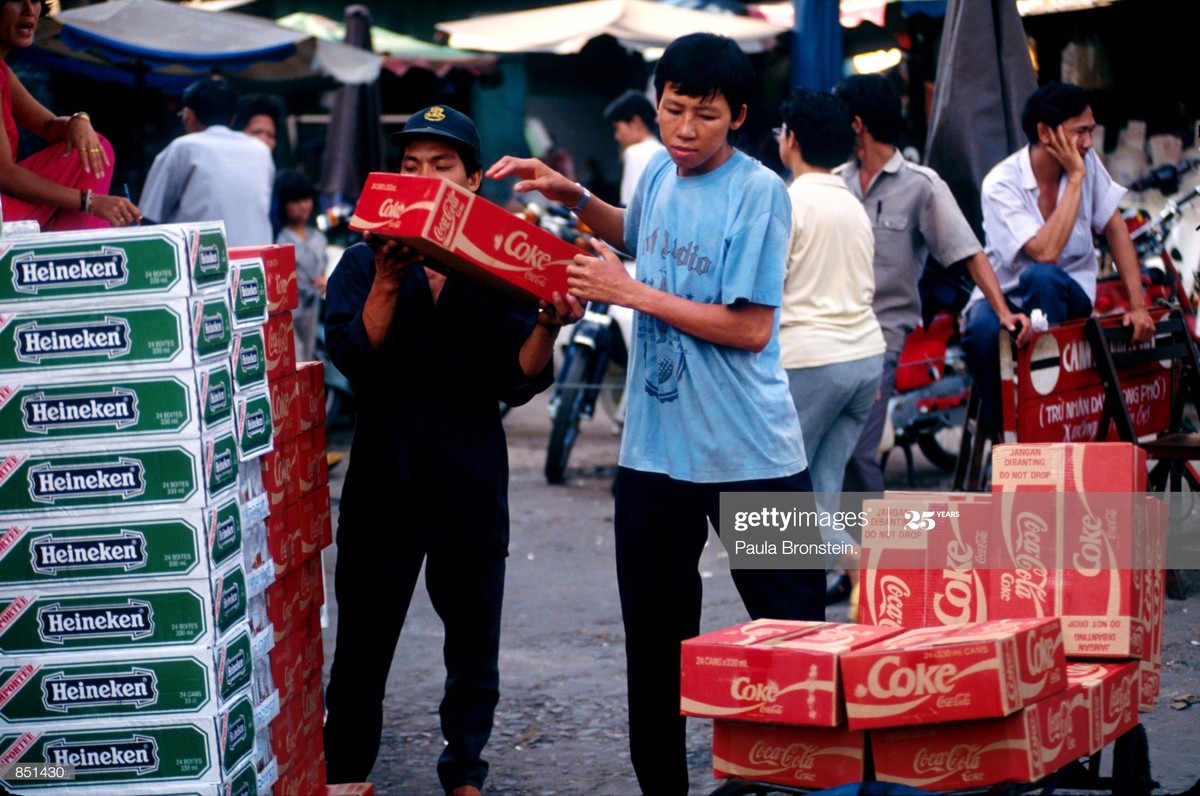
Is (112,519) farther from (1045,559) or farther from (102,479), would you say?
(1045,559)

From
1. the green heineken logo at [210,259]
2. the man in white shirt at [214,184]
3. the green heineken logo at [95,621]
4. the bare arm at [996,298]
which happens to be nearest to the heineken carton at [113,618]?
the green heineken logo at [95,621]

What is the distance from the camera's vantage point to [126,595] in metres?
3.05

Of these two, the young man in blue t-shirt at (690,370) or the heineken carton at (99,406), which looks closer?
the heineken carton at (99,406)

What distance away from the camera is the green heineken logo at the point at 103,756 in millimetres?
3064

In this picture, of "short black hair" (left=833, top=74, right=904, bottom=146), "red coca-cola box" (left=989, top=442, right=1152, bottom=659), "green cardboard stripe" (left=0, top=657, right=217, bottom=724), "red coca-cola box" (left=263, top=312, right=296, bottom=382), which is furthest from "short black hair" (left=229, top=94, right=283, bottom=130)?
"red coca-cola box" (left=989, top=442, right=1152, bottom=659)

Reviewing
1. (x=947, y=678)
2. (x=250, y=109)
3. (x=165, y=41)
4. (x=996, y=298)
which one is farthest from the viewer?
(x=165, y=41)

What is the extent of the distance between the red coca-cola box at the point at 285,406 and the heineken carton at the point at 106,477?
0.49m

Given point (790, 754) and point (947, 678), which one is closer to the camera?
point (947, 678)

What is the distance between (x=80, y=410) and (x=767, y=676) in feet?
5.17

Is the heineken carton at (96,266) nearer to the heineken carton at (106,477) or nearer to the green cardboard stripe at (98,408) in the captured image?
the green cardboard stripe at (98,408)

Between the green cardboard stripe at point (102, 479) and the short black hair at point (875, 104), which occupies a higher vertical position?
the short black hair at point (875, 104)

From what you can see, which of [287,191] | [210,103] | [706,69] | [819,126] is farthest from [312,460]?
[287,191]

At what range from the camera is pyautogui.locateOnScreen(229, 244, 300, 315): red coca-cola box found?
3541 mm

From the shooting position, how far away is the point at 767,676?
2.80 metres
